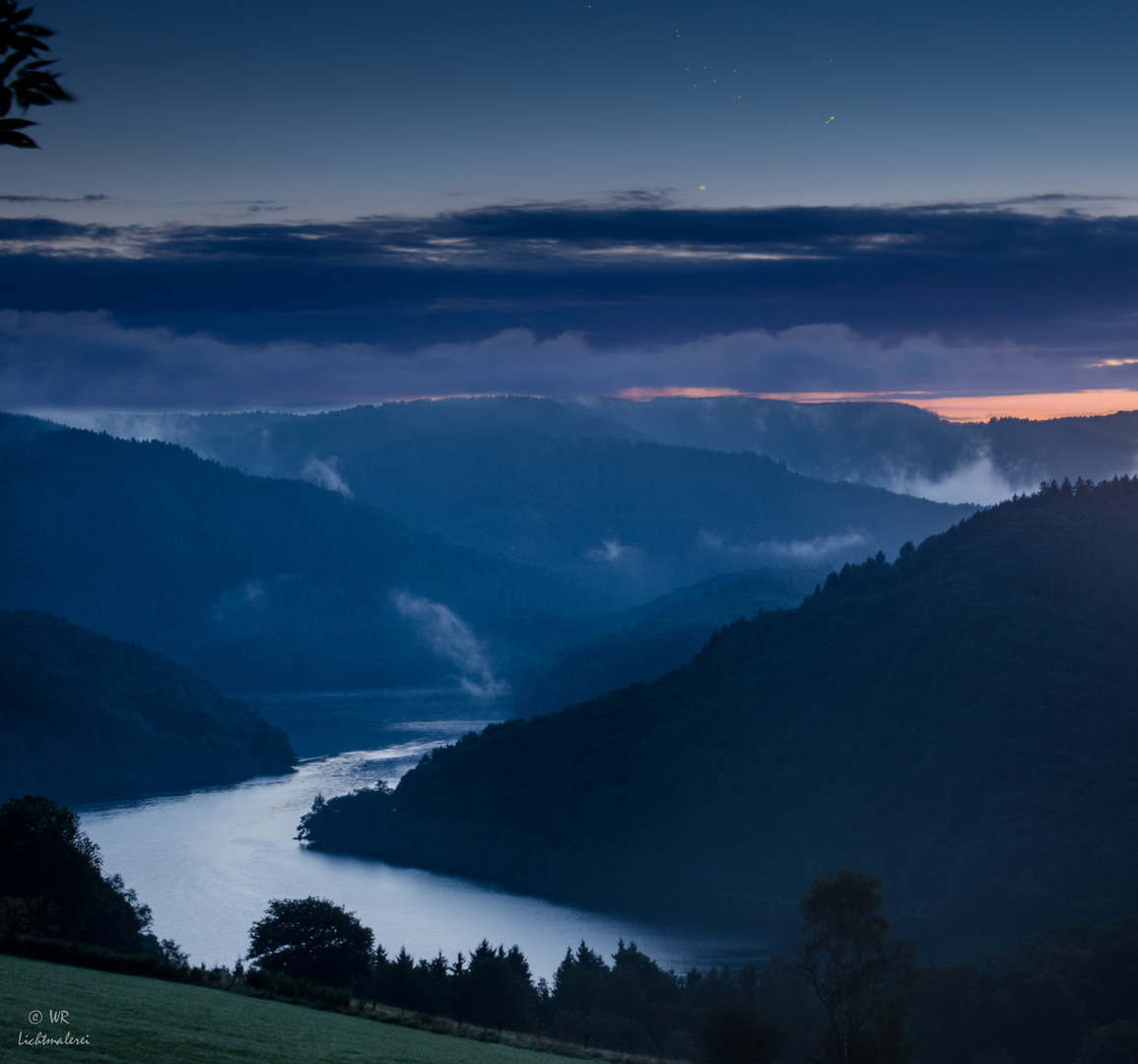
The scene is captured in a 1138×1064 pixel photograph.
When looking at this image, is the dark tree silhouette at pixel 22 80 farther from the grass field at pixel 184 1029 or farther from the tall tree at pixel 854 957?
the tall tree at pixel 854 957

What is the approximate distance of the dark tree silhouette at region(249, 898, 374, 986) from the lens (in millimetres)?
67375

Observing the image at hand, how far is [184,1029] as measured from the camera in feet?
79.9

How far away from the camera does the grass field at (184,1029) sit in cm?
2064

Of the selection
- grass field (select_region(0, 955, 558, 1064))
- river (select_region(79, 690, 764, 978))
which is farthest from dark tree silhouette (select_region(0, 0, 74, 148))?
river (select_region(79, 690, 764, 978))

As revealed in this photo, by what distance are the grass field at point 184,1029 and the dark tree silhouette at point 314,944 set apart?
107ft

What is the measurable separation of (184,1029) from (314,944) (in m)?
46.4

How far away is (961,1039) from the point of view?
66438mm

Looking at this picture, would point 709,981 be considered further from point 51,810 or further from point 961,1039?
point 51,810

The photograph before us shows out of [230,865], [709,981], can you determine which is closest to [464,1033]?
[709,981]

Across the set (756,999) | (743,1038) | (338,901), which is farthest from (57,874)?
(338,901)

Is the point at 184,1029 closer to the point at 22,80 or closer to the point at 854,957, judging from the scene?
the point at 22,80

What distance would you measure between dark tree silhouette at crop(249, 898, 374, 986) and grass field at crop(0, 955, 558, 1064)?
3265cm

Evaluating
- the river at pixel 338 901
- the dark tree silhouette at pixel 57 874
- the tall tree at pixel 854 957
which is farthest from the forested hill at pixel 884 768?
the dark tree silhouette at pixel 57 874

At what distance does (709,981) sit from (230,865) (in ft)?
293
